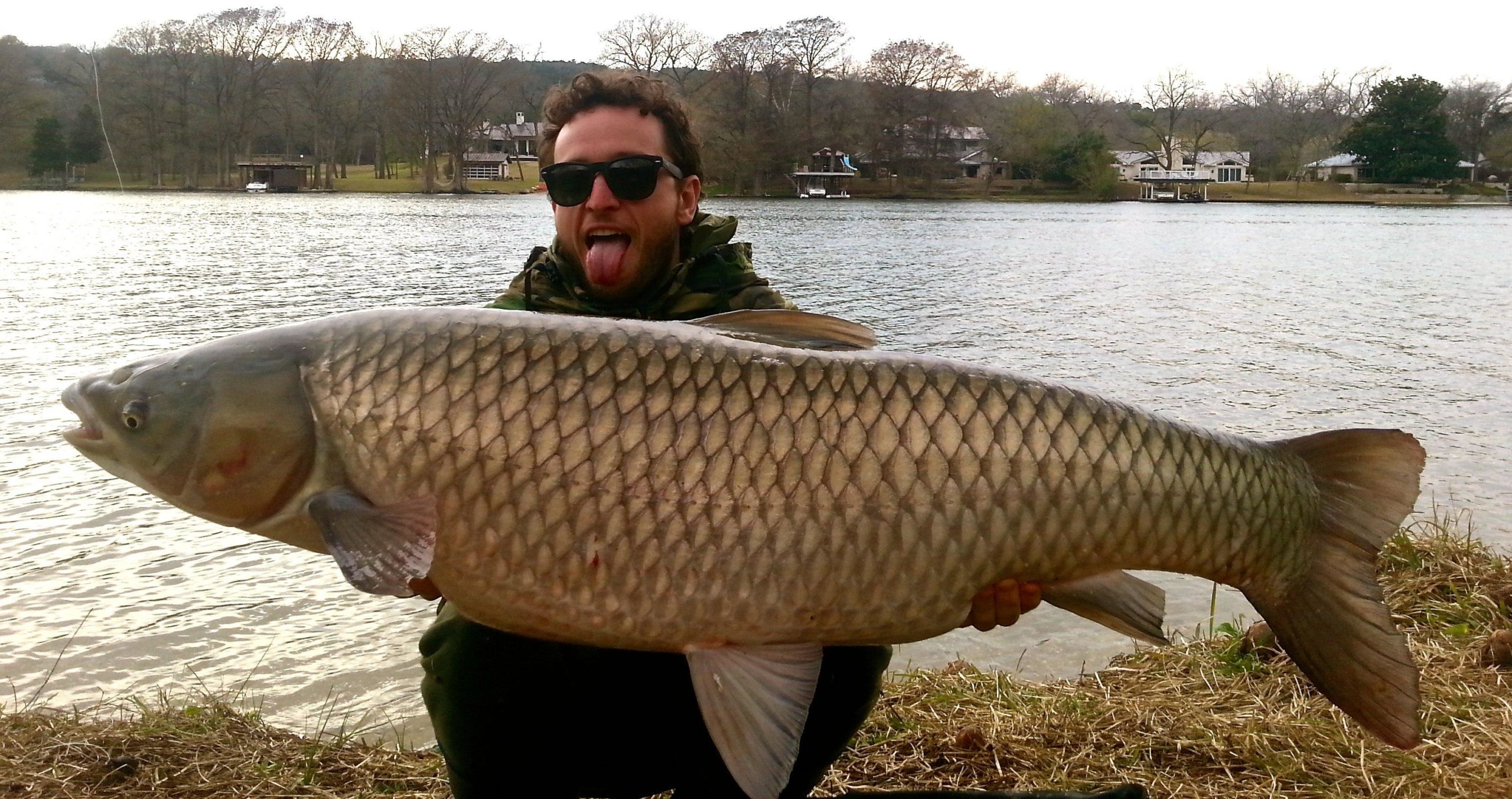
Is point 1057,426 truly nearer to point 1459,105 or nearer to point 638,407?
point 638,407

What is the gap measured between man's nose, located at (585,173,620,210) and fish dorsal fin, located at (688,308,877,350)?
0.78 m

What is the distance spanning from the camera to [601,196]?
251cm

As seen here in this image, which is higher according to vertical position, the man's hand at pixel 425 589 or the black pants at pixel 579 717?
the man's hand at pixel 425 589

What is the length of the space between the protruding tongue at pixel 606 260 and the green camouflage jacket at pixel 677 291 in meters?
0.05

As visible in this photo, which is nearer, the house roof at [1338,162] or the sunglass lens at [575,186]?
the sunglass lens at [575,186]

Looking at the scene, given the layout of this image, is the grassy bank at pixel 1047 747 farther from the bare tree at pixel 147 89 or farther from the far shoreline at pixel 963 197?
the bare tree at pixel 147 89

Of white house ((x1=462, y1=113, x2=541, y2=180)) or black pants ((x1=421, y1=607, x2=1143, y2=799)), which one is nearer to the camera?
black pants ((x1=421, y1=607, x2=1143, y2=799))

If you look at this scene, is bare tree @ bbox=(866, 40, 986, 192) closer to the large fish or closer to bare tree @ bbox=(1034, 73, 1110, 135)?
bare tree @ bbox=(1034, 73, 1110, 135)

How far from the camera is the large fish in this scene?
1.64 meters

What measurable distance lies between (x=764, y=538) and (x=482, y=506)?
0.41 metres

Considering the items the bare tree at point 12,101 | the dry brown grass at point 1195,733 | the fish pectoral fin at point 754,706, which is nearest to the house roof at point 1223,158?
the bare tree at point 12,101

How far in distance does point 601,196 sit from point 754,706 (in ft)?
4.14

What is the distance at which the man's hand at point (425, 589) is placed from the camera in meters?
1.74

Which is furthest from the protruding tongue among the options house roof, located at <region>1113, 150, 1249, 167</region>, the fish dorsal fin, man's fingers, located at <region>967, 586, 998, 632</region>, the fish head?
house roof, located at <region>1113, 150, 1249, 167</region>
